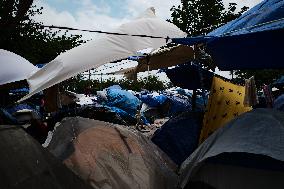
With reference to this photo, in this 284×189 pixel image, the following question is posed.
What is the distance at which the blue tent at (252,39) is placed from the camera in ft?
12.4

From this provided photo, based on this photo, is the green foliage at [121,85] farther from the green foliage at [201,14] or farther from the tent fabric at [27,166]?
the tent fabric at [27,166]

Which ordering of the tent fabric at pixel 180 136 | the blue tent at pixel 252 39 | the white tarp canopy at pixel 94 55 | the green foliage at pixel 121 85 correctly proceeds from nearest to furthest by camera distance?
the blue tent at pixel 252 39, the white tarp canopy at pixel 94 55, the tent fabric at pixel 180 136, the green foliage at pixel 121 85

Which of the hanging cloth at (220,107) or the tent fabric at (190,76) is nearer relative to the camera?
the hanging cloth at (220,107)

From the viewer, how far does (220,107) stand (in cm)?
519

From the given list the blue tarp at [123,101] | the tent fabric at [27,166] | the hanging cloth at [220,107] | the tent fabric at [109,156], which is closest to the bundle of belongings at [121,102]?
the blue tarp at [123,101]

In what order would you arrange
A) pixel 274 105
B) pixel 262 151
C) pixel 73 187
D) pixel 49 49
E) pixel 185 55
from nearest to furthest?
pixel 73 187
pixel 262 151
pixel 274 105
pixel 185 55
pixel 49 49

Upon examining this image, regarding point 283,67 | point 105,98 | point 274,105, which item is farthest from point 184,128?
point 105,98

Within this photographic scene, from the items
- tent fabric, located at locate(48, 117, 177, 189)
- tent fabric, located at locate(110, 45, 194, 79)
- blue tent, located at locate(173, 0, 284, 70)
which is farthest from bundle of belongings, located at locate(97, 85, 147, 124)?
tent fabric, located at locate(48, 117, 177, 189)

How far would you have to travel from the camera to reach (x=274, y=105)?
5.34m

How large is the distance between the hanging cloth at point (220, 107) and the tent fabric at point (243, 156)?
1.56 m

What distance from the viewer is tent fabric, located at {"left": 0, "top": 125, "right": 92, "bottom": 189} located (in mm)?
2426

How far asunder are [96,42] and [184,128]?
1.94m

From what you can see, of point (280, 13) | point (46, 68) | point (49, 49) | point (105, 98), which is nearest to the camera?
point (280, 13)

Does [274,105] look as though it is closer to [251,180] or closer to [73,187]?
[251,180]
